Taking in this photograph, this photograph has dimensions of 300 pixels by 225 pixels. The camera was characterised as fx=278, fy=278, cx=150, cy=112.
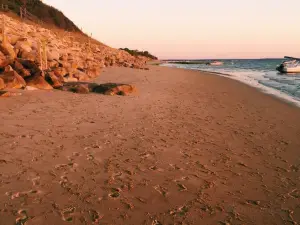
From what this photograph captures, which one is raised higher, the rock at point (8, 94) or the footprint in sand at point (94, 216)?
the rock at point (8, 94)

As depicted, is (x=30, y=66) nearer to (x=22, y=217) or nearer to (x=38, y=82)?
(x=38, y=82)

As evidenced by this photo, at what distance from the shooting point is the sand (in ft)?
12.6

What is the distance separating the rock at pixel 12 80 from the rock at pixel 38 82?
360 millimetres

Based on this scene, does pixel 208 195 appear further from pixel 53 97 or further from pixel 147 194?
pixel 53 97

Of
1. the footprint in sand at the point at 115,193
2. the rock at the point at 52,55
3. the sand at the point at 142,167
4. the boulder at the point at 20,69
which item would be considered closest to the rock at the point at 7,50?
the boulder at the point at 20,69

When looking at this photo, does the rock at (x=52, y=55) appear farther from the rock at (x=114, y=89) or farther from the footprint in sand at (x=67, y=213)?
the footprint in sand at (x=67, y=213)

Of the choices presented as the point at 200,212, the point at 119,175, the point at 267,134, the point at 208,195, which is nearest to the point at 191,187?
the point at 208,195

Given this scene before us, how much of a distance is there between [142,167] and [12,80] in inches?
369

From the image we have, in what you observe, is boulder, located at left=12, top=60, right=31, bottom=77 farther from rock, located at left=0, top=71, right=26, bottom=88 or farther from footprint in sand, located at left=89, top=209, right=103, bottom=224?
footprint in sand, located at left=89, top=209, right=103, bottom=224

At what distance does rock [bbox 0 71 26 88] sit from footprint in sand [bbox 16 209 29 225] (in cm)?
983

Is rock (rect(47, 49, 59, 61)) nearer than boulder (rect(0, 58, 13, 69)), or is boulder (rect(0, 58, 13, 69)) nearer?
boulder (rect(0, 58, 13, 69))

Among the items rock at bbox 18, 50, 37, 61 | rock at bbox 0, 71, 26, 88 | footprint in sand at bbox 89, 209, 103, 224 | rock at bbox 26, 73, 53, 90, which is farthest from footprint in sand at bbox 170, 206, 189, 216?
rock at bbox 18, 50, 37, 61

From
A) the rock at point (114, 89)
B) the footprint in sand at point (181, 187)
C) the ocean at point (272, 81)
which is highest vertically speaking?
the rock at point (114, 89)

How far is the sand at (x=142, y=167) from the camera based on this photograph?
12.6 ft
